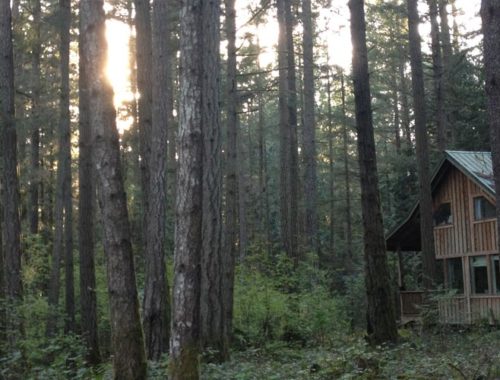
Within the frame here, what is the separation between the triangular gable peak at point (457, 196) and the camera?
82.1 feet

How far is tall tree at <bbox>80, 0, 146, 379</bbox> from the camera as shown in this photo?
28.6 feet

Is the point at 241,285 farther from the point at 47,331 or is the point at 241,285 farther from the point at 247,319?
the point at 47,331

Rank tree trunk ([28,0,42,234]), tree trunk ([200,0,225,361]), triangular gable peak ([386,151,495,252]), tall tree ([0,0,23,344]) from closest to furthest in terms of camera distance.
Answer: tree trunk ([200,0,225,361]) → tall tree ([0,0,23,344]) → tree trunk ([28,0,42,234]) → triangular gable peak ([386,151,495,252])

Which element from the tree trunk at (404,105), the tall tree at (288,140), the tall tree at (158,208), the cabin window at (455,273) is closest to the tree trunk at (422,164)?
the cabin window at (455,273)

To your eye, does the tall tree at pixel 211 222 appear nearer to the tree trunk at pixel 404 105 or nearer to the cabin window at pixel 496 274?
the cabin window at pixel 496 274

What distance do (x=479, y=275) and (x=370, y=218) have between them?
14.0 meters

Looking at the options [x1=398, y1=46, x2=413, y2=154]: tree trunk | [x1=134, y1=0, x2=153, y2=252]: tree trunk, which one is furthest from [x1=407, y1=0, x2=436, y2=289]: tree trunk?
[x1=398, y1=46, x2=413, y2=154]: tree trunk

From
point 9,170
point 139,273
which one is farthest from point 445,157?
point 9,170

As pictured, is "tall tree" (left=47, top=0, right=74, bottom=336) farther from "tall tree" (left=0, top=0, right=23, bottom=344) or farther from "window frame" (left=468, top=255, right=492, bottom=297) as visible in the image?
"window frame" (left=468, top=255, right=492, bottom=297)

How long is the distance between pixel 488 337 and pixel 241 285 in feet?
29.6

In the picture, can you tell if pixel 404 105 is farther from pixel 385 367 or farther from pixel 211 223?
pixel 385 367

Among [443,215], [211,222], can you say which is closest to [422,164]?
[443,215]

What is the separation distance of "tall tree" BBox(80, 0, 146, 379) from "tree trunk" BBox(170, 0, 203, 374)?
0.71 m

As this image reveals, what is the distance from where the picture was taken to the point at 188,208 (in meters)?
8.49
